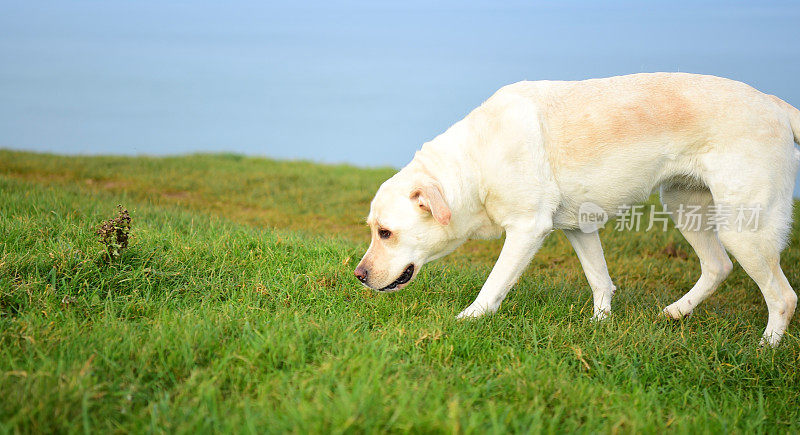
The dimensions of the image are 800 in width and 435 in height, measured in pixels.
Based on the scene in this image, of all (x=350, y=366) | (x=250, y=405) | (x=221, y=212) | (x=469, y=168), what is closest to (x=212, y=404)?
(x=250, y=405)

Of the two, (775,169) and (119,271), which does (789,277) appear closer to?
(775,169)

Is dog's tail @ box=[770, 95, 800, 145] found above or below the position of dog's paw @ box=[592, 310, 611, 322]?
above

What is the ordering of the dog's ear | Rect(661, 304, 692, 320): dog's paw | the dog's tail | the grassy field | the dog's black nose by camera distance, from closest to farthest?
the grassy field < the dog's ear < the dog's black nose < the dog's tail < Rect(661, 304, 692, 320): dog's paw

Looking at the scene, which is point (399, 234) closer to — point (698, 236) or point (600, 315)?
point (600, 315)

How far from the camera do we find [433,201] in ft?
13.5

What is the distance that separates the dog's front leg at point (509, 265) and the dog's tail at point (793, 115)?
2.03m

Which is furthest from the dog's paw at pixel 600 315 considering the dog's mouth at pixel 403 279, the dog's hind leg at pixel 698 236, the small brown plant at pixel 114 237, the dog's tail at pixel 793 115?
the small brown plant at pixel 114 237

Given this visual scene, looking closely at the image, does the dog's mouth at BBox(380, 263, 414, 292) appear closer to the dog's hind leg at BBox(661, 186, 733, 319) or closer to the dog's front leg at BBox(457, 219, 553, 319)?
the dog's front leg at BBox(457, 219, 553, 319)

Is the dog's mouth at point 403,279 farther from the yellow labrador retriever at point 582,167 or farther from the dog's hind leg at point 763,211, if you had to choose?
the dog's hind leg at point 763,211

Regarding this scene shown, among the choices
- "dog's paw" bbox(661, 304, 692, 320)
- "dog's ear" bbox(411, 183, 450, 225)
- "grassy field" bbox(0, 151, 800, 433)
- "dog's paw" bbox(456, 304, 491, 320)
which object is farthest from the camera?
"dog's paw" bbox(661, 304, 692, 320)

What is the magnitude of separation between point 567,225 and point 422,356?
1810mm

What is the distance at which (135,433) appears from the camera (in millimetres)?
2709

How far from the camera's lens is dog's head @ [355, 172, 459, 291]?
437 cm

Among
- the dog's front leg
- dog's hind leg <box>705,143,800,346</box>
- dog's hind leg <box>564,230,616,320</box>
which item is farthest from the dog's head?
dog's hind leg <box>705,143,800,346</box>
